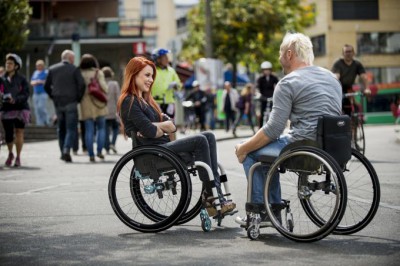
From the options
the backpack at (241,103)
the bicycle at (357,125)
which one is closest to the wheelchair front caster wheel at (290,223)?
the bicycle at (357,125)

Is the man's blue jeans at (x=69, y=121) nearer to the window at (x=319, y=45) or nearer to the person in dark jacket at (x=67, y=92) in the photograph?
the person in dark jacket at (x=67, y=92)

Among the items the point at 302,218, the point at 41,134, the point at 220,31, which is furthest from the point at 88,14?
the point at 302,218

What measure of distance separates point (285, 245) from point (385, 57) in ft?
207

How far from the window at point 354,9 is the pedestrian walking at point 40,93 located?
42100 mm

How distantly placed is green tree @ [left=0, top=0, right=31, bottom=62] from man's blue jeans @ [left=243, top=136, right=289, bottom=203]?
74.4ft

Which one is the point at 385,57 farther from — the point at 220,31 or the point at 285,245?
the point at 285,245

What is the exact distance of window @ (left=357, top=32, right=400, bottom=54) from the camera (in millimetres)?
69688

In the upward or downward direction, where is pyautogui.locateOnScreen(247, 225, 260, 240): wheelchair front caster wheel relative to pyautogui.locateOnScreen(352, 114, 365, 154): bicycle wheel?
downward

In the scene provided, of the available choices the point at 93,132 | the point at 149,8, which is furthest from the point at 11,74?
the point at 149,8

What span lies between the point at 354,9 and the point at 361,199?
6384cm

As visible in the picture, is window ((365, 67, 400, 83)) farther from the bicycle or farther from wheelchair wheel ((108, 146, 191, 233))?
wheelchair wheel ((108, 146, 191, 233))

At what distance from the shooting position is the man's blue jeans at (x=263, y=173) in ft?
24.7

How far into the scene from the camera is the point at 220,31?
2158 inches

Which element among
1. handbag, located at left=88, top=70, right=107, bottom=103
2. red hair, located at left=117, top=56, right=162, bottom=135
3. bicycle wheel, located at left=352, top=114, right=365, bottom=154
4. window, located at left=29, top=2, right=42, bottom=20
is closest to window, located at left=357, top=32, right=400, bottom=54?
window, located at left=29, top=2, right=42, bottom=20
